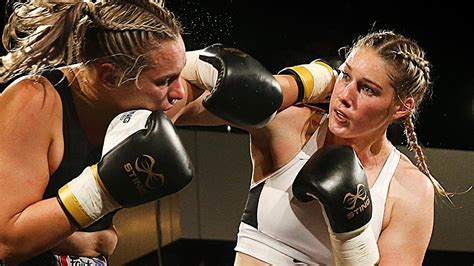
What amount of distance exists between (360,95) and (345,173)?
141 mm

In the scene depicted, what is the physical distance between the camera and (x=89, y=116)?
131 cm

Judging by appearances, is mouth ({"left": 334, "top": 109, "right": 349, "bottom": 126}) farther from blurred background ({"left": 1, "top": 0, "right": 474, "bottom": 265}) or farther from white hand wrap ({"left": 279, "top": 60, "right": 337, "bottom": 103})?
blurred background ({"left": 1, "top": 0, "right": 474, "bottom": 265})

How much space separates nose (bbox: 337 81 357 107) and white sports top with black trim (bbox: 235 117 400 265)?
0.12 metres

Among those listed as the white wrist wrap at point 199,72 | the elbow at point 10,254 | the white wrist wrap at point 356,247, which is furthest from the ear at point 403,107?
the elbow at point 10,254

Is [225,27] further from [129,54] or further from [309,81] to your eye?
[129,54]

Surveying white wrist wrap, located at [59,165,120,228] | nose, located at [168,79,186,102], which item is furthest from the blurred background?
white wrist wrap, located at [59,165,120,228]

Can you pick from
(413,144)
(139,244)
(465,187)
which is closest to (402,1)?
(465,187)

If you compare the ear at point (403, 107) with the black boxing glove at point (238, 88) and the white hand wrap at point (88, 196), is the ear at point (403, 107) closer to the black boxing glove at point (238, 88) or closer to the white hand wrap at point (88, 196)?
the black boxing glove at point (238, 88)

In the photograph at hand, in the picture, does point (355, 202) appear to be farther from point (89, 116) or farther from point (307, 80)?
point (89, 116)

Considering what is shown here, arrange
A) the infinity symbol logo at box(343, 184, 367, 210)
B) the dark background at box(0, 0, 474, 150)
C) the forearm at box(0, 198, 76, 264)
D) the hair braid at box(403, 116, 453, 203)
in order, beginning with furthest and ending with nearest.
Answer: the dark background at box(0, 0, 474, 150) → the hair braid at box(403, 116, 453, 203) → the infinity symbol logo at box(343, 184, 367, 210) → the forearm at box(0, 198, 76, 264)

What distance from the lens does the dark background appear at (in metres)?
1.96

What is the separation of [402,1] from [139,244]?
3.18 ft

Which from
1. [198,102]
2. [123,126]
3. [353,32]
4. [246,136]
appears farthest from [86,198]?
[353,32]

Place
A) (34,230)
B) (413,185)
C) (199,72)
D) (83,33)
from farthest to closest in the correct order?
(413,185)
(199,72)
(83,33)
(34,230)
